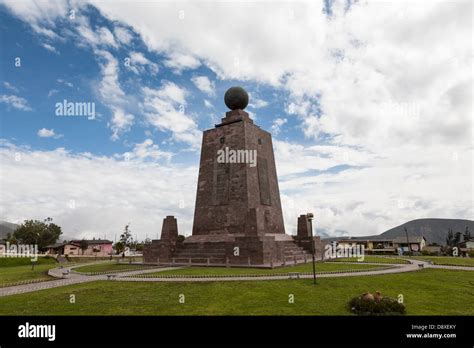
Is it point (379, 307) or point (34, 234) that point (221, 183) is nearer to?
point (379, 307)

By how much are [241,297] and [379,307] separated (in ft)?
19.3

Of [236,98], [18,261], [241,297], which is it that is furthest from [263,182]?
[18,261]

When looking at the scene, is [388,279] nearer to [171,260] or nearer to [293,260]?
[293,260]

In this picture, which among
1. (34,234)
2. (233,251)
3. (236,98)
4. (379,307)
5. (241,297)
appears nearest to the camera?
(379,307)

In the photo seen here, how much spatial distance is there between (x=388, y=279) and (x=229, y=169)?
2126 centimetres

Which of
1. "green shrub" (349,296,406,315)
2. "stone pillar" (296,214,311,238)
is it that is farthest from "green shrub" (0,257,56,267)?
"green shrub" (349,296,406,315)

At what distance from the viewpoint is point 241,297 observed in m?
14.8

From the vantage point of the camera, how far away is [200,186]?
39.2 m

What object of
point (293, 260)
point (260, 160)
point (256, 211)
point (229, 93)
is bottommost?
point (293, 260)

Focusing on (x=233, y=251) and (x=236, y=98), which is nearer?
(x=233, y=251)

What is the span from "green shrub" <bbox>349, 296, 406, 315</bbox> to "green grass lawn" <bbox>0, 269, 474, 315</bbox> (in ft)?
1.77

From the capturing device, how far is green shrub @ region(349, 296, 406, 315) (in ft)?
38.1
